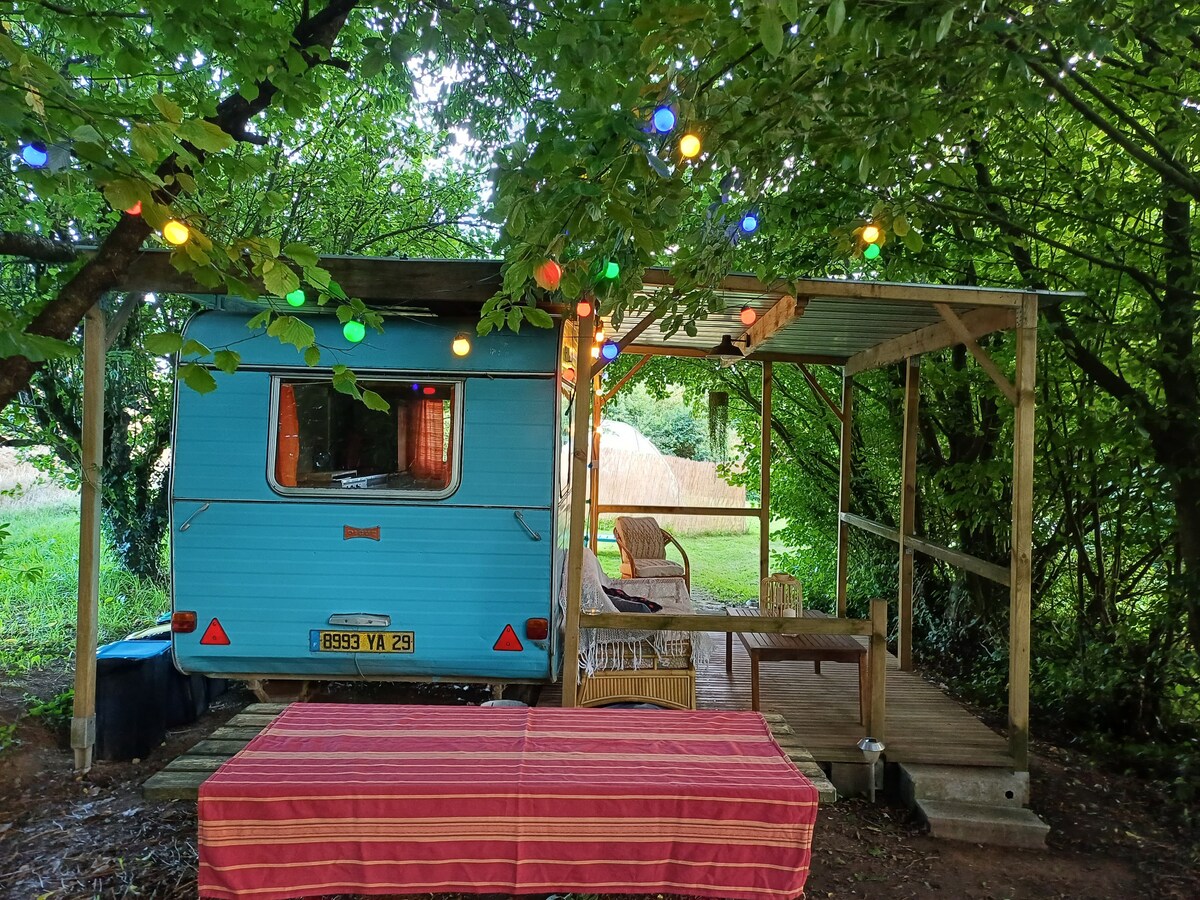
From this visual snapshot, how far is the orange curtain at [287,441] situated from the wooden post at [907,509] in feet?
15.6

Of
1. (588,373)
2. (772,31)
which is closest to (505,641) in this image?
(588,373)

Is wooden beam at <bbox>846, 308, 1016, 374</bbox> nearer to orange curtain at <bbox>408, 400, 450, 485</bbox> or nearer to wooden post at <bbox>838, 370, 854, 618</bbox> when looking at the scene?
wooden post at <bbox>838, 370, 854, 618</bbox>

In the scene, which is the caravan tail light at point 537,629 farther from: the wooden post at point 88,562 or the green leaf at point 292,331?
the wooden post at point 88,562

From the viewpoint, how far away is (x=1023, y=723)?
4141 millimetres

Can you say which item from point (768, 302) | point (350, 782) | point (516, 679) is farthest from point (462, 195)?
point (350, 782)

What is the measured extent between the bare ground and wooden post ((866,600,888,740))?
44 cm

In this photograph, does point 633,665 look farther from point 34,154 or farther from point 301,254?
point 34,154

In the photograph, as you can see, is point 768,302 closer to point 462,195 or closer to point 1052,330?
point 1052,330

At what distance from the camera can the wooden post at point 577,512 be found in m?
3.97

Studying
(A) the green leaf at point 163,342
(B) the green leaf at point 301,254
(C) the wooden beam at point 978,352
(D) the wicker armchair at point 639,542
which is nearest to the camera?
(A) the green leaf at point 163,342

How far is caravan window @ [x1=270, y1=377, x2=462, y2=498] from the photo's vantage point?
4.07 m

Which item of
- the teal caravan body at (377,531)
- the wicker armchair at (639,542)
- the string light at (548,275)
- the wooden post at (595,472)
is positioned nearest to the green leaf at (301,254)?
the string light at (548,275)

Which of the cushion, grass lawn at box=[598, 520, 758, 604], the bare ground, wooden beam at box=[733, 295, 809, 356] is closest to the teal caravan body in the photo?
the bare ground

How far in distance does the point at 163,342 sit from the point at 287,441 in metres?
2.11
